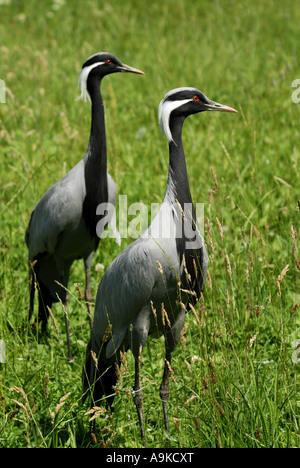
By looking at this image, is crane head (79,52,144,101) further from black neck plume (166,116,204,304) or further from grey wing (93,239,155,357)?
grey wing (93,239,155,357)

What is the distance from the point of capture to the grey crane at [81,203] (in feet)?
13.9

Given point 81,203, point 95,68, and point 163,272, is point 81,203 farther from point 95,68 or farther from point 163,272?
point 163,272

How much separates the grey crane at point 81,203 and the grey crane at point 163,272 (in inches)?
31.8

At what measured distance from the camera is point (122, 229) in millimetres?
5121

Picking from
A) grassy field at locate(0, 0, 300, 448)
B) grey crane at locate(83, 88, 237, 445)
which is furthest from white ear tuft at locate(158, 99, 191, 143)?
grassy field at locate(0, 0, 300, 448)

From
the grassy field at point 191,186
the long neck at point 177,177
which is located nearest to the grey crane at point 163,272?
the long neck at point 177,177

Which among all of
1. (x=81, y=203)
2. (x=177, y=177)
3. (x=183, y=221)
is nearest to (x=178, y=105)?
(x=177, y=177)

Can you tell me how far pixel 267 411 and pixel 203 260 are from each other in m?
0.80

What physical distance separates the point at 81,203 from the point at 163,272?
1.27 metres

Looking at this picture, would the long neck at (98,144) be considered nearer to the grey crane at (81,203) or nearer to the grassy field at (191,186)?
the grey crane at (81,203)

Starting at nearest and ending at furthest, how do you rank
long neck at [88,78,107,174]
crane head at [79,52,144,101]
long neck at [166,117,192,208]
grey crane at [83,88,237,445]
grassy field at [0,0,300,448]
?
1. grassy field at [0,0,300,448]
2. grey crane at [83,88,237,445]
3. long neck at [166,117,192,208]
4. long neck at [88,78,107,174]
5. crane head at [79,52,144,101]

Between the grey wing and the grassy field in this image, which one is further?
the grey wing

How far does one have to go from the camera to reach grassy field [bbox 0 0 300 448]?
2.89 m

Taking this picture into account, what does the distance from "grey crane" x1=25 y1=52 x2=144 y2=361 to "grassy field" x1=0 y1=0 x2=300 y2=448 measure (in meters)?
0.31
